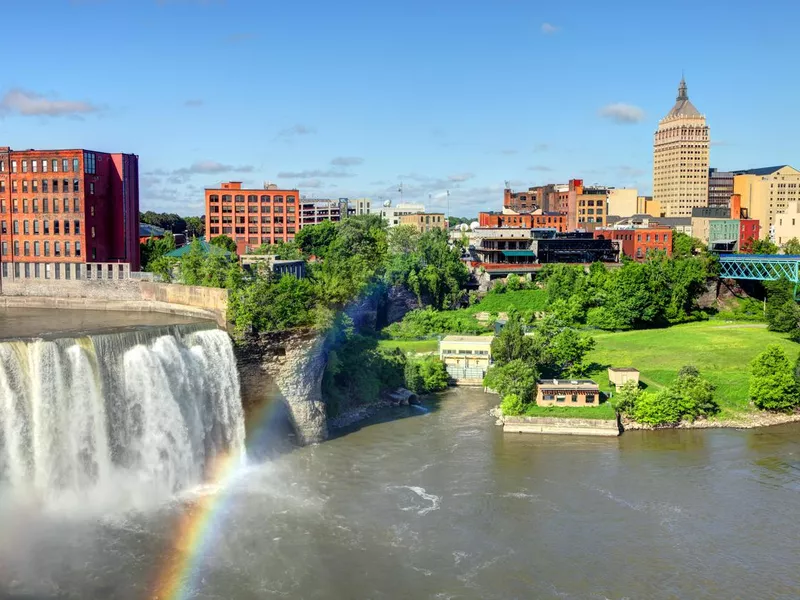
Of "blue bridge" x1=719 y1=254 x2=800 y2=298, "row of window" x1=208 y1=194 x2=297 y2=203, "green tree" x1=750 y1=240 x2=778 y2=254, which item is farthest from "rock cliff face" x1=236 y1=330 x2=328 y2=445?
"row of window" x1=208 y1=194 x2=297 y2=203

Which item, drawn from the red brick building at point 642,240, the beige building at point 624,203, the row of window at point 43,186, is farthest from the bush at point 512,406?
the beige building at point 624,203

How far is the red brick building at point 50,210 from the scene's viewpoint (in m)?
57.1

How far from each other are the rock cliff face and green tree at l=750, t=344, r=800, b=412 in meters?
30.0

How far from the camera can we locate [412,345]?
75.5 metres

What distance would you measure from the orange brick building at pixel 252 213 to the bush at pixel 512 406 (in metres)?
83.8

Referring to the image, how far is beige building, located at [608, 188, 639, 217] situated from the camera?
515 ft

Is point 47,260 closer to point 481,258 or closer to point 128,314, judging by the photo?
point 128,314

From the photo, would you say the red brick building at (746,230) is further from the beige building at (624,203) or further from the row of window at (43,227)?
the row of window at (43,227)

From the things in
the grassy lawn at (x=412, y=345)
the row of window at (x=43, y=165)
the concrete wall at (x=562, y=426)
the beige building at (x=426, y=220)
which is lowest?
the concrete wall at (x=562, y=426)

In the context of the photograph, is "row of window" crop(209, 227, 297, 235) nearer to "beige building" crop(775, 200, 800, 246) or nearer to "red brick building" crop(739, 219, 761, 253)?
"red brick building" crop(739, 219, 761, 253)

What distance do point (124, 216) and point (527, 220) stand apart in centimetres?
8573

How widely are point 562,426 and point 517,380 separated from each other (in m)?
4.42

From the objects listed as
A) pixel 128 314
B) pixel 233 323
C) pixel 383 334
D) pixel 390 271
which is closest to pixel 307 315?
pixel 233 323

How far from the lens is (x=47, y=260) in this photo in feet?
192
